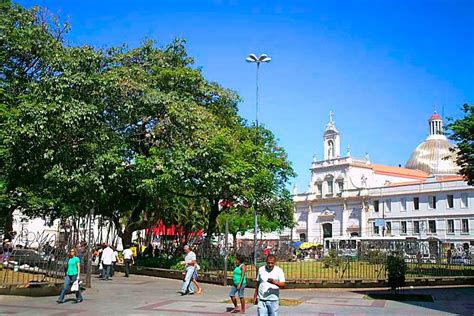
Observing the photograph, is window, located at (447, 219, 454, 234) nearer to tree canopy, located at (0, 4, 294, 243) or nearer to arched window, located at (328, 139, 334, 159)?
arched window, located at (328, 139, 334, 159)

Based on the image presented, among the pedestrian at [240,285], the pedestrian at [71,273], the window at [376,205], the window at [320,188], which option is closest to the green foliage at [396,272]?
the pedestrian at [240,285]

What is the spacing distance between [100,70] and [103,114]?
205cm

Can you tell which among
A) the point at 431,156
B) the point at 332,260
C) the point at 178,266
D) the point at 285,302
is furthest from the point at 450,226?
the point at 285,302

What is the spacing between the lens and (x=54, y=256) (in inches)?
729

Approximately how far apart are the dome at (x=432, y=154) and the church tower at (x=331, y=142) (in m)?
14.8

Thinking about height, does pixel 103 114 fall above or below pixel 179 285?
above

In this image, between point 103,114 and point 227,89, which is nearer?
point 103,114

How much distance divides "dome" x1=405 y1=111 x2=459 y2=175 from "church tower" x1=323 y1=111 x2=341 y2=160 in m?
14.8

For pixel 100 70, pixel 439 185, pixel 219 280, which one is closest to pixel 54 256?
pixel 219 280

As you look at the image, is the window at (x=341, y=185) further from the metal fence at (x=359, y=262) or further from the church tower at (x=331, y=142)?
the metal fence at (x=359, y=262)

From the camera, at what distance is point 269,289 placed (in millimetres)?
9133

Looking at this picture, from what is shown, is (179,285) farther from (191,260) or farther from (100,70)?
(100,70)

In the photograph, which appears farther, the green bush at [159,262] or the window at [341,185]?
the window at [341,185]

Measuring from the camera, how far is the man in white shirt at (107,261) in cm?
2416
